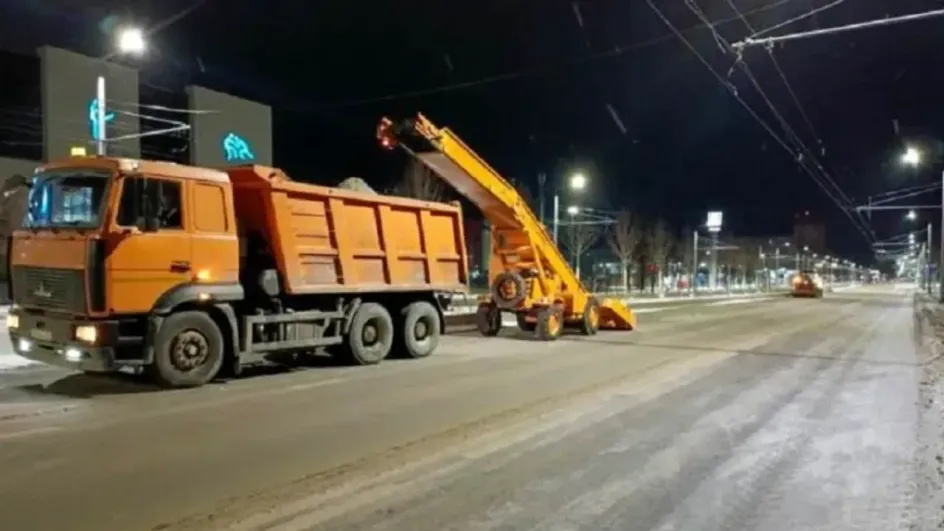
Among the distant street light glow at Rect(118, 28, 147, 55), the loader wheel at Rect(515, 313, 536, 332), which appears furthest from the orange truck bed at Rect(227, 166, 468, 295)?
the distant street light glow at Rect(118, 28, 147, 55)

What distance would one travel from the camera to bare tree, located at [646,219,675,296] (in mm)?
80062

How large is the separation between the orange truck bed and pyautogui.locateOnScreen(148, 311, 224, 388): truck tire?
61.0 inches

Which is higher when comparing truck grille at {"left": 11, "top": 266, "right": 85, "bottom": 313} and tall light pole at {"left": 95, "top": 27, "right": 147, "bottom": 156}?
tall light pole at {"left": 95, "top": 27, "right": 147, "bottom": 156}

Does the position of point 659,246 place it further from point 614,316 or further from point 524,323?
point 524,323

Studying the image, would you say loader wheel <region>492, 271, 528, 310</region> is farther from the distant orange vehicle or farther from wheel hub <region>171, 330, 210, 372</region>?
the distant orange vehicle

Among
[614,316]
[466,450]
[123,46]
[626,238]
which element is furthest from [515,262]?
[626,238]

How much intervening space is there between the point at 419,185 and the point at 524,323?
31.7m

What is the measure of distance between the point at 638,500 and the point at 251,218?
28.6 ft

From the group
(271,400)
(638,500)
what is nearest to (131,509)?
(638,500)

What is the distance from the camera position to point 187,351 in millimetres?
11820

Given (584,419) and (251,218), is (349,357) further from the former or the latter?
(584,419)

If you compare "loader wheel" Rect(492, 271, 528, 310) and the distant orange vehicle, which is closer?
"loader wheel" Rect(492, 271, 528, 310)

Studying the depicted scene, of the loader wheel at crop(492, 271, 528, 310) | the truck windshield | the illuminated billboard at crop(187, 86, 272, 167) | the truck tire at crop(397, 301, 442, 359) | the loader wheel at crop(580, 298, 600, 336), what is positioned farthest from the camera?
the illuminated billboard at crop(187, 86, 272, 167)

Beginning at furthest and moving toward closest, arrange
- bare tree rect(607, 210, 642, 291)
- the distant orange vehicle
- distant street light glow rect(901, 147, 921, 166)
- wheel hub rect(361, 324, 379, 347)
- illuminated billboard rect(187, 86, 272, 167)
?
bare tree rect(607, 210, 642, 291), the distant orange vehicle, illuminated billboard rect(187, 86, 272, 167), distant street light glow rect(901, 147, 921, 166), wheel hub rect(361, 324, 379, 347)
